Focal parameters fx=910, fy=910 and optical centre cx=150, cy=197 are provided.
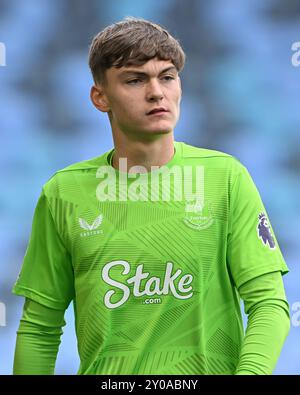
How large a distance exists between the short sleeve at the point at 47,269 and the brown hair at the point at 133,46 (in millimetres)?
352

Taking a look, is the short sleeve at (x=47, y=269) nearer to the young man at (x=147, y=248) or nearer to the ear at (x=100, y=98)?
the young man at (x=147, y=248)

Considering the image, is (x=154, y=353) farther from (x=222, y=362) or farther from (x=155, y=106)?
(x=155, y=106)

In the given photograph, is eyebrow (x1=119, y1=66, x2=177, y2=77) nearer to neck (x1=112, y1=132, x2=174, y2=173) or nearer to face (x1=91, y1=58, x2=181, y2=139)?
face (x1=91, y1=58, x2=181, y2=139)

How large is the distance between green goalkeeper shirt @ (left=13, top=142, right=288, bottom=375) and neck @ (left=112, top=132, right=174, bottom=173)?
2 centimetres

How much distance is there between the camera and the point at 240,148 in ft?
9.84

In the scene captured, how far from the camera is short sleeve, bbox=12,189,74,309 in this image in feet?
6.56

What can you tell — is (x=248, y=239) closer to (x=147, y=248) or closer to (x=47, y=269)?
(x=147, y=248)

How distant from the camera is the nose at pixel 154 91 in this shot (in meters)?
1.87

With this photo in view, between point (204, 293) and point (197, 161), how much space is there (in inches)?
12.0

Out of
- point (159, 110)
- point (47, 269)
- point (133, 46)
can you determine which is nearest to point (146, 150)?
point (159, 110)

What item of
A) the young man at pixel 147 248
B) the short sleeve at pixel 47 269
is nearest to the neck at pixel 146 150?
the young man at pixel 147 248

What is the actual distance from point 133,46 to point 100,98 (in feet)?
0.61

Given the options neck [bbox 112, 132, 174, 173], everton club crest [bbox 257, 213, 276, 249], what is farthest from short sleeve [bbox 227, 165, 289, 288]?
neck [bbox 112, 132, 174, 173]
